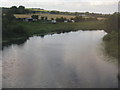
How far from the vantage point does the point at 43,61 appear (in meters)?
23.2

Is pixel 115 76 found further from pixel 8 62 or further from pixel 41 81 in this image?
pixel 8 62

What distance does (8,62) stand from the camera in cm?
2244

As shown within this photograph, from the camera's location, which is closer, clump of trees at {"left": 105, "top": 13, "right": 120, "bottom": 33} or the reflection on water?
the reflection on water

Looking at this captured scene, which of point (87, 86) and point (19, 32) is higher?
point (19, 32)

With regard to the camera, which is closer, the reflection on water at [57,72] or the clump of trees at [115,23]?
the reflection on water at [57,72]

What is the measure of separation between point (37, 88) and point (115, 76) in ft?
22.5

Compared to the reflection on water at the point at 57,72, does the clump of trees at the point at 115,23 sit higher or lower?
higher

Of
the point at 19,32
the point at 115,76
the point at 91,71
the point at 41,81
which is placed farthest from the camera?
the point at 19,32

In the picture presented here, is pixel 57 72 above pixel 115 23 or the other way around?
the other way around

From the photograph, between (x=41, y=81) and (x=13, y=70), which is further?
(x=13, y=70)

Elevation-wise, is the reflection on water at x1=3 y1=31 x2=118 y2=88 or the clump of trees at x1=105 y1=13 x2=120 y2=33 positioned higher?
the clump of trees at x1=105 y1=13 x2=120 y2=33

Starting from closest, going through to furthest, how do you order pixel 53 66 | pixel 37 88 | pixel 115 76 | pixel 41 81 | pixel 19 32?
pixel 37 88 < pixel 41 81 < pixel 115 76 < pixel 53 66 < pixel 19 32

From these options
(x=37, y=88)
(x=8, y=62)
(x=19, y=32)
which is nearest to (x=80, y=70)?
(x=37, y=88)

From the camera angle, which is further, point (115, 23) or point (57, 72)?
point (115, 23)
